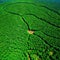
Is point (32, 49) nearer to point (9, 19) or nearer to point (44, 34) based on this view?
point (44, 34)

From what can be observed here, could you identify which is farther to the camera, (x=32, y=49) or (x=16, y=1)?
(x=16, y=1)

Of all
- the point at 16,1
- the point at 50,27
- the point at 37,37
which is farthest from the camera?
the point at 16,1

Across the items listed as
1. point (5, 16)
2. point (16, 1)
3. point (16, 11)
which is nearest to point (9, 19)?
point (5, 16)

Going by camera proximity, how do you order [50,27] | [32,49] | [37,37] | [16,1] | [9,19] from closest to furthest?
[32,49] < [37,37] < [50,27] < [9,19] < [16,1]

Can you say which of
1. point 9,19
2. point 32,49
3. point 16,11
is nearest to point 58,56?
point 32,49

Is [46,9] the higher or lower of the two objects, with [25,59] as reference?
lower

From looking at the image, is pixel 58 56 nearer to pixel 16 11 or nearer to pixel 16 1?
pixel 16 11
